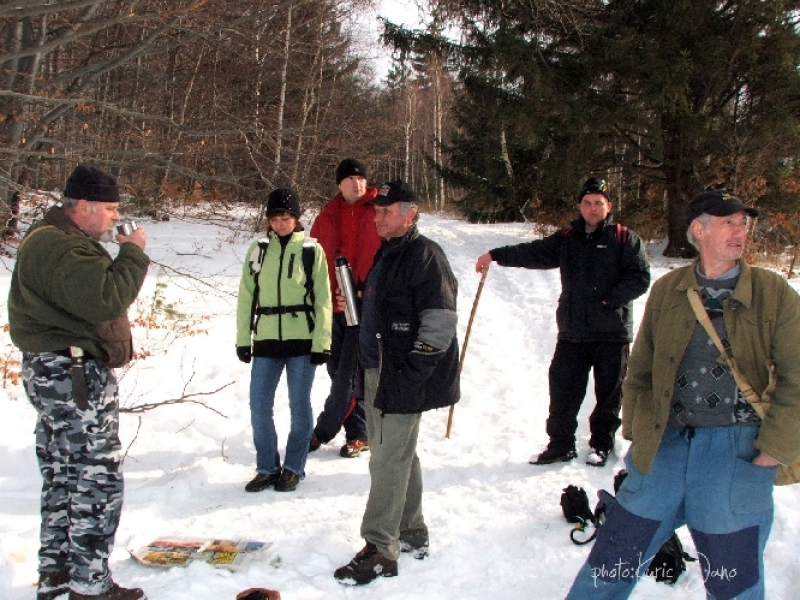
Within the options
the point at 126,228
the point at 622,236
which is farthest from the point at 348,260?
the point at 126,228

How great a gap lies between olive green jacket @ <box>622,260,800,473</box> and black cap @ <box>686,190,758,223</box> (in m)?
0.22

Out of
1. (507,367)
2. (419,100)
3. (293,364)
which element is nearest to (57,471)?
(293,364)

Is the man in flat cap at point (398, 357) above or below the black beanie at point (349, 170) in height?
below

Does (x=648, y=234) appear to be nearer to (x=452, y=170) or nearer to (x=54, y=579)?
(x=452, y=170)

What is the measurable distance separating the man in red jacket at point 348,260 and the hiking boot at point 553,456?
1352 millimetres

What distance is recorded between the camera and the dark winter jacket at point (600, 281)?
472 centimetres

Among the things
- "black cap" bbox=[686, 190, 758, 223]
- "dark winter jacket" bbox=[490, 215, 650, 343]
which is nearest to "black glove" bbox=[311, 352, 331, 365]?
"dark winter jacket" bbox=[490, 215, 650, 343]

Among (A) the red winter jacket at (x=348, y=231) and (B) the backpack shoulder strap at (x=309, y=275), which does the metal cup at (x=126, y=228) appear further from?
(A) the red winter jacket at (x=348, y=231)

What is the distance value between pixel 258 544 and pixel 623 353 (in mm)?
2872

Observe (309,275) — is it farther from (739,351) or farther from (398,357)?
(739,351)

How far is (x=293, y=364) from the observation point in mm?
4512

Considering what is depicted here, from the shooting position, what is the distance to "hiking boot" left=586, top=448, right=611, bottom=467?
16.0ft

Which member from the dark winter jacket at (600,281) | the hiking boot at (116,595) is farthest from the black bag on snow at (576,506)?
the hiking boot at (116,595)

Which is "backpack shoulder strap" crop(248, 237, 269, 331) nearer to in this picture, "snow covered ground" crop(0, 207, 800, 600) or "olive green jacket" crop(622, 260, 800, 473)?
"snow covered ground" crop(0, 207, 800, 600)
